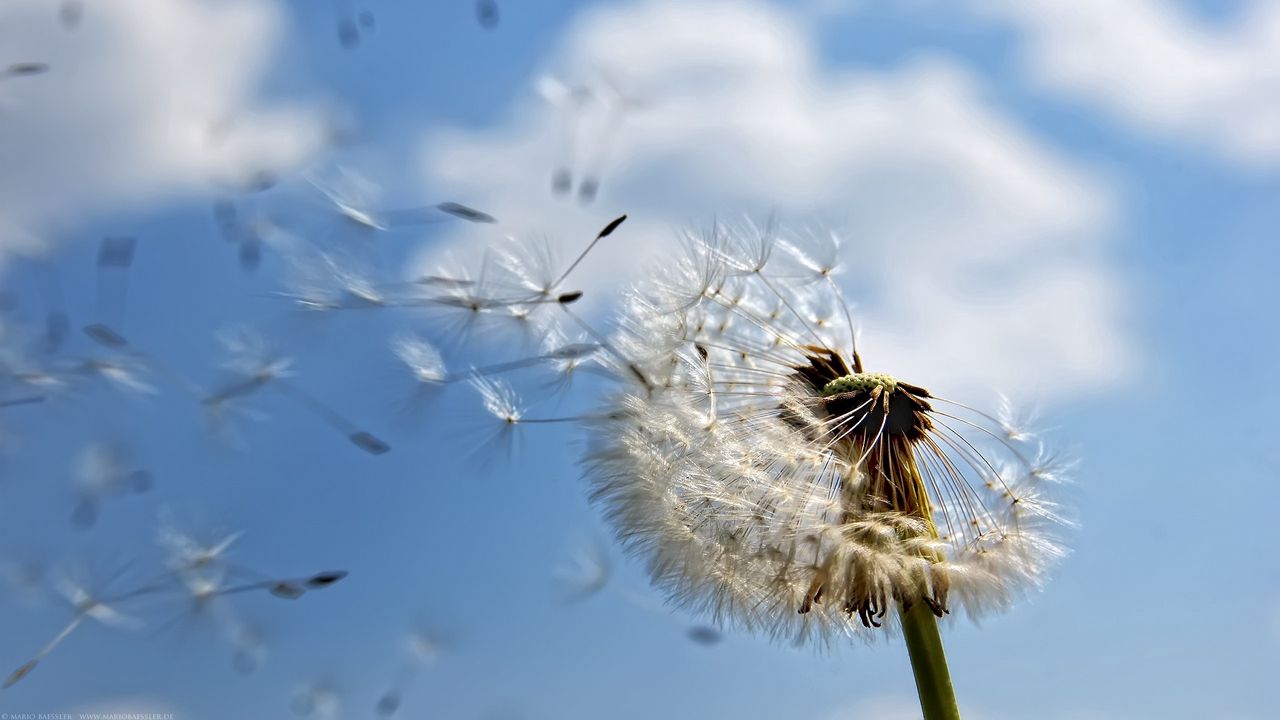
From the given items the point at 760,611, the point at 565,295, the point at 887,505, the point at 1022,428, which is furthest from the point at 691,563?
the point at 1022,428

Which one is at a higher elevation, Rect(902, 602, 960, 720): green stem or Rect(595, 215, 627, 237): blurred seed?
Rect(595, 215, 627, 237): blurred seed

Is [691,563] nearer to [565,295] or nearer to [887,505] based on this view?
[887,505]

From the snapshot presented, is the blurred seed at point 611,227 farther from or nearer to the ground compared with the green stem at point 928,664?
farther from the ground

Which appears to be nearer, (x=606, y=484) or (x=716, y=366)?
(x=606, y=484)

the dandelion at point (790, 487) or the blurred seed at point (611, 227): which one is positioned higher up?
the blurred seed at point (611, 227)

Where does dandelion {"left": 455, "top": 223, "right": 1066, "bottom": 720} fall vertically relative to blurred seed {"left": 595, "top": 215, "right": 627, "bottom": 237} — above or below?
below

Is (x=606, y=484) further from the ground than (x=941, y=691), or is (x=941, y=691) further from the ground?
(x=606, y=484)

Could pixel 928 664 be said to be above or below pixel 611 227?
below

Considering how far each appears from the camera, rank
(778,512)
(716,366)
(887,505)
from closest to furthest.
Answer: (778,512)
(887,505)
(716,366)
